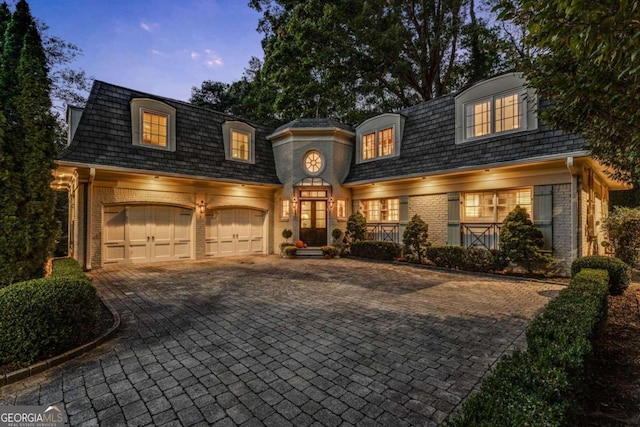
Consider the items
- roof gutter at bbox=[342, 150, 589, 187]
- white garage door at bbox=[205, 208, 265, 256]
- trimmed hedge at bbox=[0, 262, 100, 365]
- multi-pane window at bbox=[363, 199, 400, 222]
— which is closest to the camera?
trimmed hedge at bbox=[0, 262, 100, 365]

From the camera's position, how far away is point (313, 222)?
530 inches

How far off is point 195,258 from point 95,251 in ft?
10.5

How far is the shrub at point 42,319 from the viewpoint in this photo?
10.4ft

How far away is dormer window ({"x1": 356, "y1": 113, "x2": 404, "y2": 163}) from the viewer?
12.1 meters

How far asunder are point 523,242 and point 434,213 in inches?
127

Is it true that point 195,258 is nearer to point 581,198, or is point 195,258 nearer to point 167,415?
point 167,415

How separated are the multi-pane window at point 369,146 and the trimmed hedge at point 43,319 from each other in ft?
37.5

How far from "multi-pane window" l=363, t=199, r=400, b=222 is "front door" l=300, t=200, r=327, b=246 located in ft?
6.70

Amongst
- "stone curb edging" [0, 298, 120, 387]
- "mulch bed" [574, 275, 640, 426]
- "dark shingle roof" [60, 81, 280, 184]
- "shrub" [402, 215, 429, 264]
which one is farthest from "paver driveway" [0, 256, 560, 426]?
"dark shingle roof" [60, 81, 280, 184]

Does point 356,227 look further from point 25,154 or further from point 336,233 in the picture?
point 25,154

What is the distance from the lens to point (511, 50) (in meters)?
4.14

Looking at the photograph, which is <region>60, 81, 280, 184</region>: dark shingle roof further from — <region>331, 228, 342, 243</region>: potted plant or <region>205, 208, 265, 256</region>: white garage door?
<region>331, 228, 342, 243</region>: potted plant

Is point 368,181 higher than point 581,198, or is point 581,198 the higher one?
point 368,181

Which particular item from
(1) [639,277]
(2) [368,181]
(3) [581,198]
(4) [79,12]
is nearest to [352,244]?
(2) [368,181]
